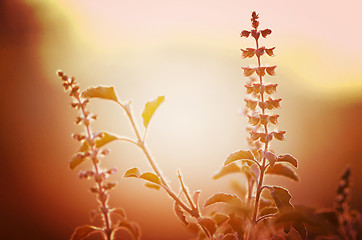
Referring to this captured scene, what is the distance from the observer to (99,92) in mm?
1158

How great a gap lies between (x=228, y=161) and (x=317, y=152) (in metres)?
6.96

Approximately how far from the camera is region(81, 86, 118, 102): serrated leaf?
3.76ft

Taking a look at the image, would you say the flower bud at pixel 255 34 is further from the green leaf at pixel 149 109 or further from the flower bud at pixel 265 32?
the green leaf at pixel 149 109

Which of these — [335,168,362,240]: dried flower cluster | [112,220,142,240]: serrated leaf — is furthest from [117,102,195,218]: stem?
[335,168,362,240]: dried flower cluster

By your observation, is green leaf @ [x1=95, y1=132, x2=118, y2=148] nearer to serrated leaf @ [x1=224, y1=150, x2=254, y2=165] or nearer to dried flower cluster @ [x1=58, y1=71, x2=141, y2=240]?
dried flower cluster @ [x1=58, y1=71, x2=141, y2=240]

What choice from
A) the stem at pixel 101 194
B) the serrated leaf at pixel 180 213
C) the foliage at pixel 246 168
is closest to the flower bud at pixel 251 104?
the foliage at pixel 246 168

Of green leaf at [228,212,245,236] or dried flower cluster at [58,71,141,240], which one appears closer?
dried flower cluster at [58,71,141,240]

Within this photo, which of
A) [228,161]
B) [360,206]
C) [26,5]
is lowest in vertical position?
[360,206]

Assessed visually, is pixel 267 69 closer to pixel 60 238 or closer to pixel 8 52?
pixel 60 238

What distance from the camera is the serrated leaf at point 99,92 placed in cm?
115

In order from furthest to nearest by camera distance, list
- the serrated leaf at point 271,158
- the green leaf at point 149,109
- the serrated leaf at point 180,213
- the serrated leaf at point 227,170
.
A: the serrated leaf at point 227,170 < the green leaf at point 149,109 < the serrated leaf at point 180,213 < the serrated leaf at point 271,158

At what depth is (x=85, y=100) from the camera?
1185 mm

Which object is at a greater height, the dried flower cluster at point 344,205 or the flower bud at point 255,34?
the flower bud at point 255,34

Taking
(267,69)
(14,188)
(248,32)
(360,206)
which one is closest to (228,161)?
(267,69)
